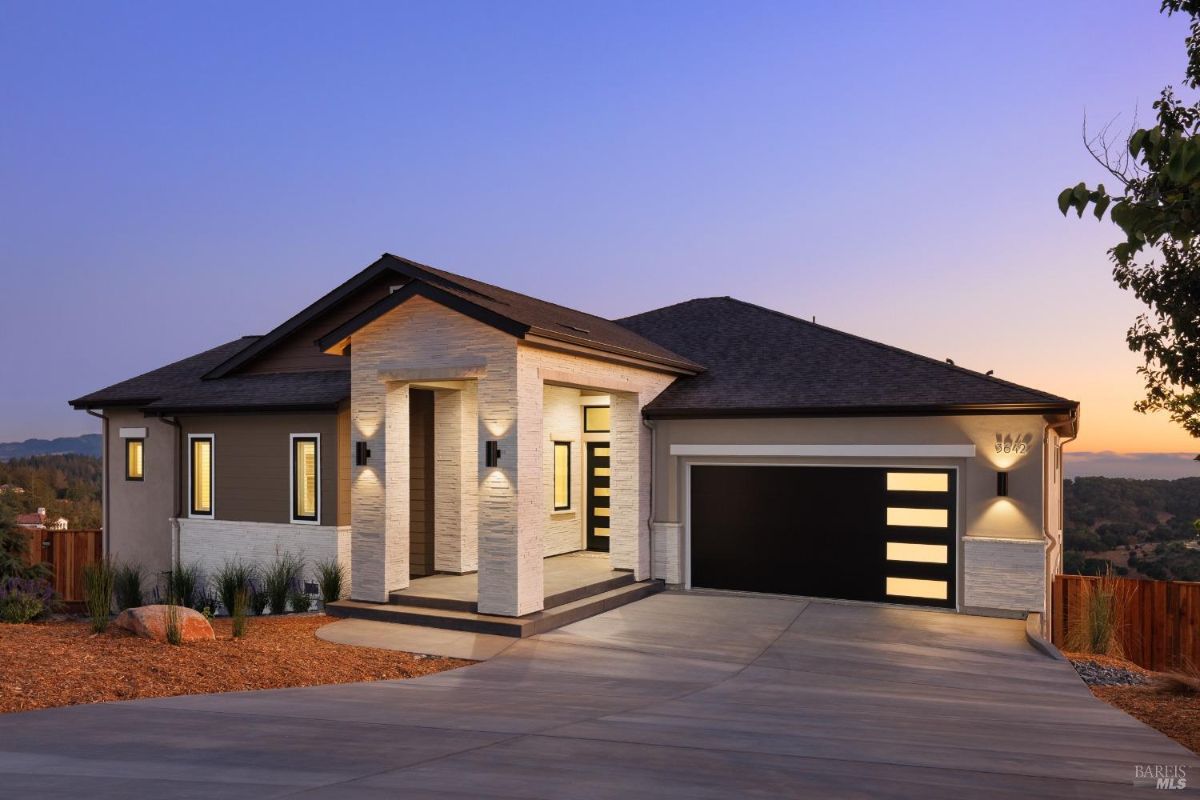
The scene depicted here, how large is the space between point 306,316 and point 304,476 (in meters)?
3.31

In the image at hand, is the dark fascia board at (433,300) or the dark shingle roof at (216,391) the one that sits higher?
the dark fascia board at (433,300)

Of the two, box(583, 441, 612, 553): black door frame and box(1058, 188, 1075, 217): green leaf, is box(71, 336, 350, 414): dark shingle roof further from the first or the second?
box(1058, 188, 1075, 217): green leaf

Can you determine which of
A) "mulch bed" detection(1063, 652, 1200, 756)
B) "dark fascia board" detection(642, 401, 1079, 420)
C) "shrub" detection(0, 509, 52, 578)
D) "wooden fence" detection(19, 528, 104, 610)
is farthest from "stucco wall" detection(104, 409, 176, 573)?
"mulch bed" detection(1063, 652, 1200, 756)

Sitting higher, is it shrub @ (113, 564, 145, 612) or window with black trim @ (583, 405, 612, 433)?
window with black trim @ (583, 405, 612, 433)

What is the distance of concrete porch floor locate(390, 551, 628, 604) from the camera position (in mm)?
11930

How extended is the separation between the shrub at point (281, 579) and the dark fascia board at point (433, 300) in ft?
13.3

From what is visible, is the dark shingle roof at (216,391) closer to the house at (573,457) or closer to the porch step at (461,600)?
the house at (573,457)

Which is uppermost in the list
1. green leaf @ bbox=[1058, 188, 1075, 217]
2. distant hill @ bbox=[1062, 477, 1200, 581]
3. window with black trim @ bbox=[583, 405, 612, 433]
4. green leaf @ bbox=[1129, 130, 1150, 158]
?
green leaf @ bbox=[1129, 130, 1150, 158]

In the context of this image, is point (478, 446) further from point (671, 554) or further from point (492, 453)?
point (671, 554)

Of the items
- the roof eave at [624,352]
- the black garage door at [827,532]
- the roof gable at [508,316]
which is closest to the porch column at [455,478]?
the roof gable at [508,316]

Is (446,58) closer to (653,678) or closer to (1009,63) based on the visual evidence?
(1009,63)

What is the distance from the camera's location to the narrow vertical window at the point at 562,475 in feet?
52.6

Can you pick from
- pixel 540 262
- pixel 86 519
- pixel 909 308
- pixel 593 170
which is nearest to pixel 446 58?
pixel 593 170

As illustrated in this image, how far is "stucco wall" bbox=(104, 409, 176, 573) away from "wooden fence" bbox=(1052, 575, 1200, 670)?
16.8 m
